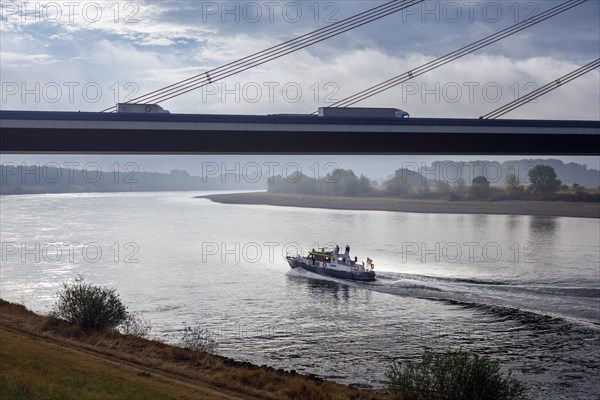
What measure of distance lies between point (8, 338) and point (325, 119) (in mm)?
23573

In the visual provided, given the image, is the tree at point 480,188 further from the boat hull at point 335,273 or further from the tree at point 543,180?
the boat hull at point 335,273

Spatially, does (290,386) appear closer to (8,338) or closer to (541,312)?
(8,338)

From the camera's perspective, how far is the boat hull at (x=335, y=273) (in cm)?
5375

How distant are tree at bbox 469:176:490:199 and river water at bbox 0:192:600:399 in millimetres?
66338

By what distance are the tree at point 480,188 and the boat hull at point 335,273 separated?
108 meters

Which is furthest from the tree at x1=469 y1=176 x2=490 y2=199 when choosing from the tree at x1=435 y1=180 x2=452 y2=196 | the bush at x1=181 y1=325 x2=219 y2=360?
the bush at x1=181 y1=325 x2=219 y2=360

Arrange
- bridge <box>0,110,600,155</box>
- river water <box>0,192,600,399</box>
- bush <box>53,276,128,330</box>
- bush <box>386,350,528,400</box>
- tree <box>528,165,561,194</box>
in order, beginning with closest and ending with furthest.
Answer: bush <box>386,350,528,400</box>
bush <box>53,276,128,330</box>
river water <box>0,192,600,399</box>
bridge <box>0,110,600,155</box>
tree <box>528,165,561,194</box>

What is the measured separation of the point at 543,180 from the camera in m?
160

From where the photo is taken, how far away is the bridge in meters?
36.8

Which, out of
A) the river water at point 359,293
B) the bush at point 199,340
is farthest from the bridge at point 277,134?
the bush at point 199,340

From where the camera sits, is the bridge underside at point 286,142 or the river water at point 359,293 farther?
the bridge underside at point 286,142

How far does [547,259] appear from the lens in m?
63.8

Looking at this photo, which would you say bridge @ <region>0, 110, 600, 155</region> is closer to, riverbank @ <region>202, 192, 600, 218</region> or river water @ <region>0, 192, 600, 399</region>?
river water @ <region>0, 192, 600, 399</region>

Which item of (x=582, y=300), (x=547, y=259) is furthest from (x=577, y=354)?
(x=547, y=259)
